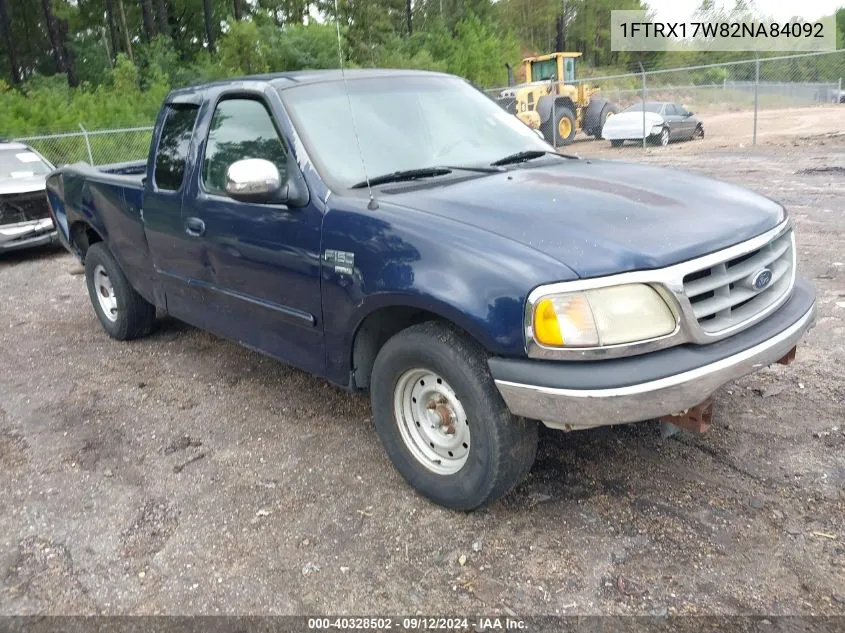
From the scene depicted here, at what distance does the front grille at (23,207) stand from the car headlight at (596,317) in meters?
9.26

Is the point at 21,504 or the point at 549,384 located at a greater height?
the point at 549,384

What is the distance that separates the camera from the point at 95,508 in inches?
141

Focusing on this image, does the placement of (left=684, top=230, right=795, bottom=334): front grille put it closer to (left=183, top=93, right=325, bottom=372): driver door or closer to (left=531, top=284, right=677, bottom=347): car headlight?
(left=531, top=284, right=677, bottom=347): car headlight

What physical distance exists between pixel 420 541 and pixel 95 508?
1609 millimetres

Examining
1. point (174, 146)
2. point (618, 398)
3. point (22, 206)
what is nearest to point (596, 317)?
point (618, 398)

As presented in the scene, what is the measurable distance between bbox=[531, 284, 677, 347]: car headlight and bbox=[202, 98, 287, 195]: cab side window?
1.68 metres

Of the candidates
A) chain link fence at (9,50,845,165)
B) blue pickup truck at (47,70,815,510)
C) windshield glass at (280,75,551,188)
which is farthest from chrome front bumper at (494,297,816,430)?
chain link fence at (9,50,845,165)

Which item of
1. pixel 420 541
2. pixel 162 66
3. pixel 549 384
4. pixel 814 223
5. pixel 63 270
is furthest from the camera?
pixel 162 66

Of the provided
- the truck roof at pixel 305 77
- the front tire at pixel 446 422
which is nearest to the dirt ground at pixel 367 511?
the front tire at pixel 446 422

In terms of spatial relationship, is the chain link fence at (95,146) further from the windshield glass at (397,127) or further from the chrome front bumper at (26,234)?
the windshield glass at (397,127)

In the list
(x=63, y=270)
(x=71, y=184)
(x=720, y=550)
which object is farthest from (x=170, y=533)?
(x=63, y=270)

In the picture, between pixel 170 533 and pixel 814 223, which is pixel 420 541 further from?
pixel 814 223

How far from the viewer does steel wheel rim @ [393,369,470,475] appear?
318 cm

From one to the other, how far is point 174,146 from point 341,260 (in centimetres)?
195
